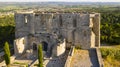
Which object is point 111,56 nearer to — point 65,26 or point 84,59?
point 84,59

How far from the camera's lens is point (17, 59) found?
93.9ft

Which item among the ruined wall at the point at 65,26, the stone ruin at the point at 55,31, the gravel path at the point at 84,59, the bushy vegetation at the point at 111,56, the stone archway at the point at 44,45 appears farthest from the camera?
the stone archway at the point at 44,45

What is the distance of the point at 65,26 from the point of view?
30922 millimetres

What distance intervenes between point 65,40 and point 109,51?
4.97 meters

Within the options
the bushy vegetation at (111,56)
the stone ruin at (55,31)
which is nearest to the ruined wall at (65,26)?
Result: the stone ruin at (55,31)

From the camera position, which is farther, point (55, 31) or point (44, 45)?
point (55, 31)

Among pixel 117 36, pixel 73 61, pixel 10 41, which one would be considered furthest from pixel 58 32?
pixel 117 36

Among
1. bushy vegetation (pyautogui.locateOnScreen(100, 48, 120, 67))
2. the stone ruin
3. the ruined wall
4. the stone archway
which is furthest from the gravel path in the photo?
the stone archway

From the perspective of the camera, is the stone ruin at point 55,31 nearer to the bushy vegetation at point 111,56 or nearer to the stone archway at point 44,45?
the stone archway at point 44,45

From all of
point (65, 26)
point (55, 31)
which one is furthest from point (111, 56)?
point (55, 31)

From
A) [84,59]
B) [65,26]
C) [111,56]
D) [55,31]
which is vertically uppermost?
[65,26]

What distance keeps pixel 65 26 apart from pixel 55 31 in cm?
131

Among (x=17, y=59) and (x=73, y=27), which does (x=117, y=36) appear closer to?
(x=73, y=27)

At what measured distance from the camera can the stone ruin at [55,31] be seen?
99.1 feet
